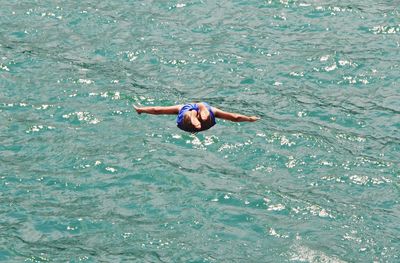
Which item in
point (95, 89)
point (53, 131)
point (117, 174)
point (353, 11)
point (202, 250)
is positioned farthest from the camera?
point (353, 11)

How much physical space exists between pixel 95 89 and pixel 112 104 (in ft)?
3.49

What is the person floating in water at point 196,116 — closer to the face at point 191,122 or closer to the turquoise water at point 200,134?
the face at point 191,122

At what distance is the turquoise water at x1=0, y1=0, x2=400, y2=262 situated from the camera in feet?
67.7

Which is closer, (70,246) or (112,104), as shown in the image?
(70,246)

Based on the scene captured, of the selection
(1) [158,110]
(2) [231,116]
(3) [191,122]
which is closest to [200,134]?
(1) [158,110]

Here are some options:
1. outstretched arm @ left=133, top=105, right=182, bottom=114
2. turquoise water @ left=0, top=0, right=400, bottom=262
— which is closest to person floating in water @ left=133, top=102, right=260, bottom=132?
outstretched arm @ left=133, top=105, right=182, bottom=114

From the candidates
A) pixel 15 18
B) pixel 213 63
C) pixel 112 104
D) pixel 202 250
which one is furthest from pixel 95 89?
pixel 202 250

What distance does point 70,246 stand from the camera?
66.8 feet

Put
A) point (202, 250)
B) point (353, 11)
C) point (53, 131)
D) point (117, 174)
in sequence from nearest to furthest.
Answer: point (202, 250) < point (117, 174) < point (53, 131) < point (353, 11)

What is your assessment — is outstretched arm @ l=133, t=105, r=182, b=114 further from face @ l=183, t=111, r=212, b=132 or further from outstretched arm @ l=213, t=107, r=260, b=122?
outstretched arm @ l=213, t=107, r=260, b=122

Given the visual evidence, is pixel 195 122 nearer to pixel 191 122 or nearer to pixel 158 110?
pixel 191 122

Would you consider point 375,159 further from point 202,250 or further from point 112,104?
point 112,104

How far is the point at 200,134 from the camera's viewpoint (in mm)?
24281

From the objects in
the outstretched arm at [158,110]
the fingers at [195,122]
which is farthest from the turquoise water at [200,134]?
the fingers at [195,122]
